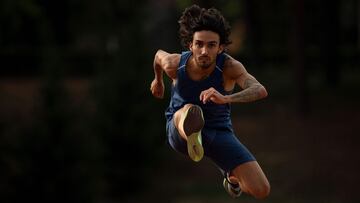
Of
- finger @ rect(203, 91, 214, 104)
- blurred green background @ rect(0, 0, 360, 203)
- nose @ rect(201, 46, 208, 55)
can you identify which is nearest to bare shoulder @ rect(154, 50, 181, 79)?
nose @ rect(201, 46, 208, 55)

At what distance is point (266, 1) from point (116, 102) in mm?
11879

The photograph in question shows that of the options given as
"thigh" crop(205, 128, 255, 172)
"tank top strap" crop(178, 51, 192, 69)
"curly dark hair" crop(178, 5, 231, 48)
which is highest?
"curly dark hair" crop(178, 5, 231, 48)

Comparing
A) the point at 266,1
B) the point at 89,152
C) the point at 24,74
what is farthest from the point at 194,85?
the point at 24,74

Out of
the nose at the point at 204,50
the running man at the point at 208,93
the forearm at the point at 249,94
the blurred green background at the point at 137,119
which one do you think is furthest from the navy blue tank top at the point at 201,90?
the blurred green background at the point at 137,119

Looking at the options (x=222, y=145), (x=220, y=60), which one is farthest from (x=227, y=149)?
(x=220, y=60)

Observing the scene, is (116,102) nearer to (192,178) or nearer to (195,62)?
(192,178)

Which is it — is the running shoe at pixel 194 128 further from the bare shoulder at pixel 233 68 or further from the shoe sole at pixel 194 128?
the bare shoulder at pixel 233 68

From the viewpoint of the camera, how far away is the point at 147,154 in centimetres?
2286

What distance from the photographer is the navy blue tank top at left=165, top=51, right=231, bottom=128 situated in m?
6.18

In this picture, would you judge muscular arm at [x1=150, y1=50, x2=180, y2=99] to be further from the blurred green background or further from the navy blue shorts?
the blurred green background

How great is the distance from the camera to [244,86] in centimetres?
598

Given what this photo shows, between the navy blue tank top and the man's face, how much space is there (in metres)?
0.22

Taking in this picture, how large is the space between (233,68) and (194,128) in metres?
0.59

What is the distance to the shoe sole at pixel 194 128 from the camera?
6.10 meters
